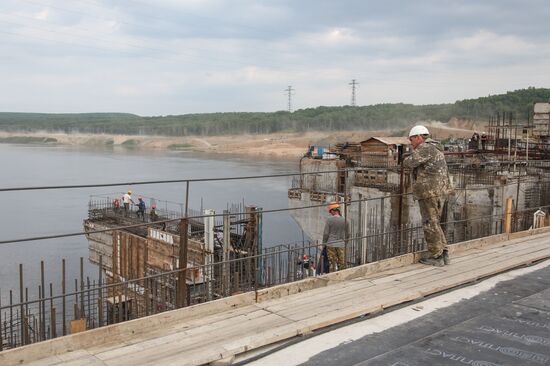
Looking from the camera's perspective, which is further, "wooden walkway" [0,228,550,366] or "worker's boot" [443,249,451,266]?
"worker's boot" [443,249,451,266]

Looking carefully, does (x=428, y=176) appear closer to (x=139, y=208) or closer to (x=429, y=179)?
(x=429, y=179)

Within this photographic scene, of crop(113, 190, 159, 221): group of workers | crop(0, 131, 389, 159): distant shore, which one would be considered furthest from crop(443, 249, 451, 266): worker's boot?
crop(0, 131, 389, 159): distant shore

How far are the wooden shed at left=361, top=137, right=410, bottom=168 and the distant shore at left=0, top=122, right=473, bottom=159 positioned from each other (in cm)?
6375

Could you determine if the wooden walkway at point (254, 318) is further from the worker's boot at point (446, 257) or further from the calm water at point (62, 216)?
the calm water at point (62, 216)

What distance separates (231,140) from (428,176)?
5488 inches

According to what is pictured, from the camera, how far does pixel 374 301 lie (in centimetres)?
604

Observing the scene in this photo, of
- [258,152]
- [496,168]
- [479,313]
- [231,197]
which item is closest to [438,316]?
[479,313]

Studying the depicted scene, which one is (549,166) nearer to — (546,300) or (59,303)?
(546,300)

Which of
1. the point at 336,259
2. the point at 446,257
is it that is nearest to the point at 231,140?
the point at 336,259

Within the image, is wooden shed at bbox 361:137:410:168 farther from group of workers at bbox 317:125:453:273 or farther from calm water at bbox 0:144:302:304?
group of workers at bbox 317:125:453:273

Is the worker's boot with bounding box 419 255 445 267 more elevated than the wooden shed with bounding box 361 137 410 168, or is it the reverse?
the wooden shed with bounding box 361 137 410 168

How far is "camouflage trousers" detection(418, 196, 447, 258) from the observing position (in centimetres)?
739

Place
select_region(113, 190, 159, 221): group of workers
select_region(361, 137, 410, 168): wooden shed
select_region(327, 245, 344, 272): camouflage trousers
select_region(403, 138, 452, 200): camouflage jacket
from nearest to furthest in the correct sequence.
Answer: select_region(403, 138, 452, 200): camouflage jacket, select_region(327, 245, 344, 272): camouflage trousers, select_region(113, 190, 159, 221): group of workers, select_region(361, 137, 410, 168): wooden shed

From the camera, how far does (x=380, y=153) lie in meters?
28.5
